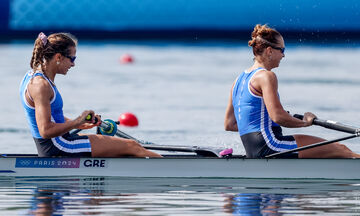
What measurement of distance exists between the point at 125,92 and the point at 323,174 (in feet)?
44.5

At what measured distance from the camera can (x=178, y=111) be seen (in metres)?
19.5

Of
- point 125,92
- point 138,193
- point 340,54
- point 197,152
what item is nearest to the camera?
point 138,193

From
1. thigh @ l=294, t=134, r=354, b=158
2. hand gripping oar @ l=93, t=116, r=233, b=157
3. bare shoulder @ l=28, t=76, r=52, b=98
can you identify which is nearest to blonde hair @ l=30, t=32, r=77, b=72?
bare shoulder @ l=28, t=76, r=52, b=98

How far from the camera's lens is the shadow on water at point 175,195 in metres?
9.06

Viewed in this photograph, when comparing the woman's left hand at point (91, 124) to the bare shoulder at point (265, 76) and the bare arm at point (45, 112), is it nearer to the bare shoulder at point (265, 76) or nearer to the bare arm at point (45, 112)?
the bare arm at point (45, 112)

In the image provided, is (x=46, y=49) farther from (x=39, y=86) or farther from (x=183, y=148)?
(x=183, y=148)

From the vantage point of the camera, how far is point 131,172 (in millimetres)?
10641

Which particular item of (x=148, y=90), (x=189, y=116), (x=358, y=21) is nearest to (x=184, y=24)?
(x=358, y=21)

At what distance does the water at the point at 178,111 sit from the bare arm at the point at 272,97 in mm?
718

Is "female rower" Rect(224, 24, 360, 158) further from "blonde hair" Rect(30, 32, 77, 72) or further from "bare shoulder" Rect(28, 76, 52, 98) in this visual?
"bare shoulder" Rect(28, 76, 52, 98)

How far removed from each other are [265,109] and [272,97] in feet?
0.85

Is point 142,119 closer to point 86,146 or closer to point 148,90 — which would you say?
point 148,90

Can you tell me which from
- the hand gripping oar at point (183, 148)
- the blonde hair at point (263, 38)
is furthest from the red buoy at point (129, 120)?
the blonde hair at point (263, 38)

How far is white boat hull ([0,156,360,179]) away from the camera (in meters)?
10.5
